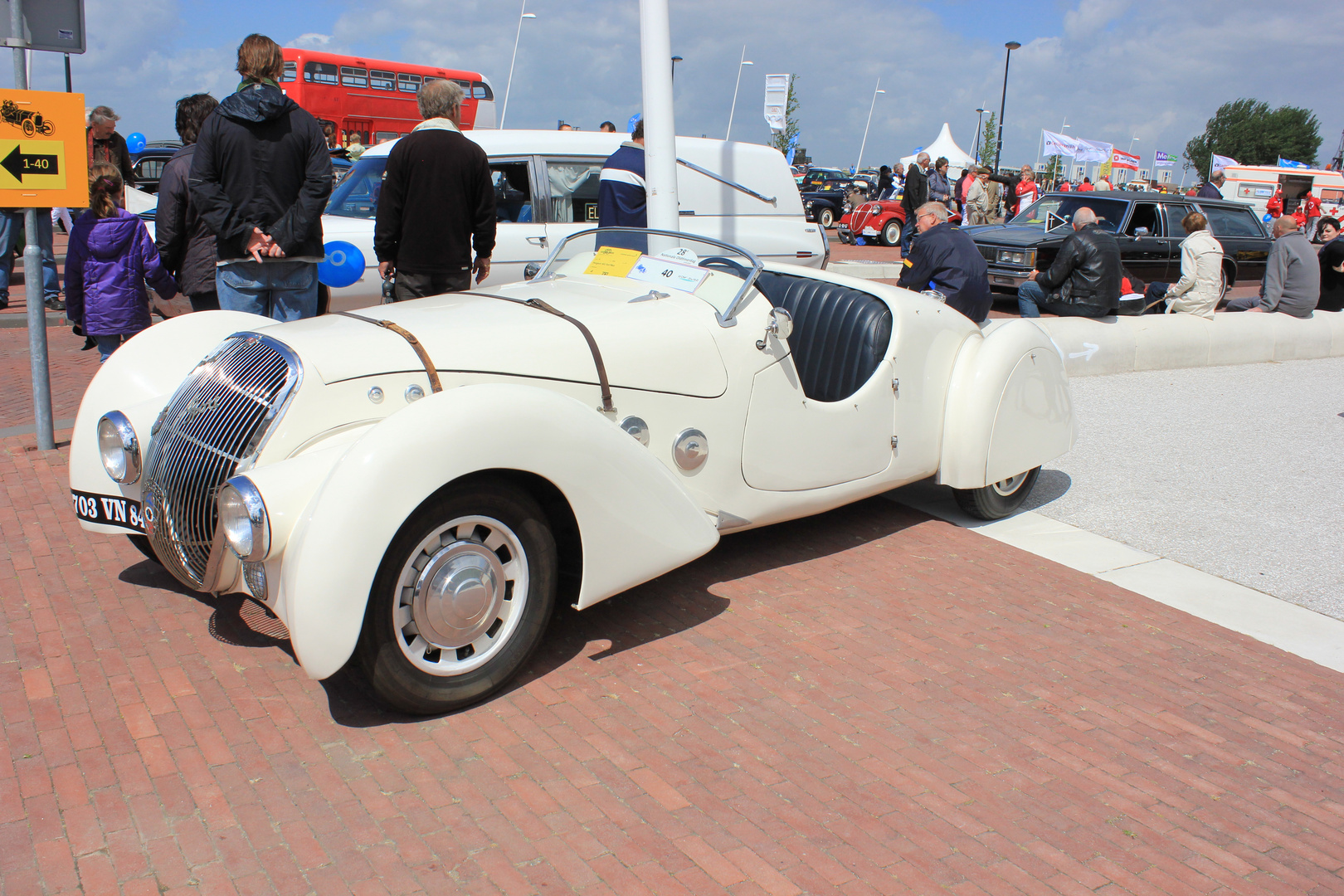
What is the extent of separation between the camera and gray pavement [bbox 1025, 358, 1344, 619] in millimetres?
4754

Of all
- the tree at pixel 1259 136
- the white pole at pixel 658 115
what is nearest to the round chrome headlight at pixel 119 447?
the white pole at pixel 658 115

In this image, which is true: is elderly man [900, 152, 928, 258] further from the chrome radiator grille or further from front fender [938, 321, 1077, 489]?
the chrome radiator grille

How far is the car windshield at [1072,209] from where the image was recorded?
13.2 meters

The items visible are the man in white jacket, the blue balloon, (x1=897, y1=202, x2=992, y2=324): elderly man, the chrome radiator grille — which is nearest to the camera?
the chrome radiator grille

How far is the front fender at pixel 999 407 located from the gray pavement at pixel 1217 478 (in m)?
0.70

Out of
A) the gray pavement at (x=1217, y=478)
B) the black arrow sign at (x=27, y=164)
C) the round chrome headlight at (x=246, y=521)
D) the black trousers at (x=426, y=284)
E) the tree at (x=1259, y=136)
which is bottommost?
the gray pavement at (x=1217, y=478)

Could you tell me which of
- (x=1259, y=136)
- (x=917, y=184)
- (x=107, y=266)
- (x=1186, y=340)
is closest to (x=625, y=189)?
(x=107, y=266)

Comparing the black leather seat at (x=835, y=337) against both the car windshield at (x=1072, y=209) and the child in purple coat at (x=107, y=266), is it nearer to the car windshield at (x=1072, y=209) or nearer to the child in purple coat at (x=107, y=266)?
the child in purple coat at (x=107, y=266)

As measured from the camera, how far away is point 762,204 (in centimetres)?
936

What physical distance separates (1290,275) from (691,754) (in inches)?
440

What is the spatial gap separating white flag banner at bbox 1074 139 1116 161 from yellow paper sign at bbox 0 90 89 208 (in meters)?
33.1

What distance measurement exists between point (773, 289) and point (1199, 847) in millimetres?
3211

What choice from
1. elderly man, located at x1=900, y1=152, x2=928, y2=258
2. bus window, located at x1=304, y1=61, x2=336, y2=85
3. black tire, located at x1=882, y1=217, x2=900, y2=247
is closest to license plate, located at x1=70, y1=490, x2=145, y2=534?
elderly man, located at x1=900, y1=152, x2=928, y2=258

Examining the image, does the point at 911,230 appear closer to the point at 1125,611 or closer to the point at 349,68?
the point at 1125,611
